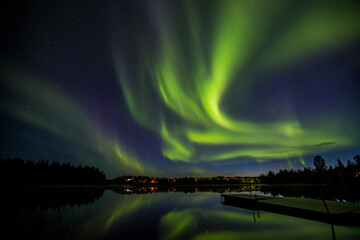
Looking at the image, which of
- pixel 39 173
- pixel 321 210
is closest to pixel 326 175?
pixel 321 210

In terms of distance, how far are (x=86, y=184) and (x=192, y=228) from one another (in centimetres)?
15223

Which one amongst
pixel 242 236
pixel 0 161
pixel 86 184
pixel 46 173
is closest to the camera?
pixel 242 236

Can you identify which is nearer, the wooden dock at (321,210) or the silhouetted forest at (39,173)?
the wooden dock at (321,210)

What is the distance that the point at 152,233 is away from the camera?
51.5 feet

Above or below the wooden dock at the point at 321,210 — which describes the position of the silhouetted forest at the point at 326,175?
above

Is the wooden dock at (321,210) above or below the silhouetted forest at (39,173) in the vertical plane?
below

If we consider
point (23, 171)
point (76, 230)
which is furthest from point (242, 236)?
point (23, 171)

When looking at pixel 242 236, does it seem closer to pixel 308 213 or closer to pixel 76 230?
pixel 308 213

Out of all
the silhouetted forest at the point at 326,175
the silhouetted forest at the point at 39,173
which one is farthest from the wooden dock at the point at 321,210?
the silhouetted forest at the point at 39,173

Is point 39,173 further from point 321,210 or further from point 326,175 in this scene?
point 326,175

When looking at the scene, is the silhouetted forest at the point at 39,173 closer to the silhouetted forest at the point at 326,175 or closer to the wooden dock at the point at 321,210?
the wooden dock at the point at 321,210

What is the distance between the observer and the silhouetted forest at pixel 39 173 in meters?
103

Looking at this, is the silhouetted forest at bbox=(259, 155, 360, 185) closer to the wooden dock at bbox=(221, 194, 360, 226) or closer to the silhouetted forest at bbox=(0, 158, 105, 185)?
the wooden dock at bbox=(221, 194, 360, 226)

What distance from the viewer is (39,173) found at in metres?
114
